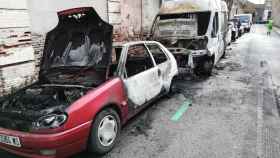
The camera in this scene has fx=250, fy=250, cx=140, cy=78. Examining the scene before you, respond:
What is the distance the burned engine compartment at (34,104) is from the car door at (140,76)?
890 millimetres

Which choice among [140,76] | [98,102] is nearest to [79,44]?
[140,76]

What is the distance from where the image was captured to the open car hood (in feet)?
12.8

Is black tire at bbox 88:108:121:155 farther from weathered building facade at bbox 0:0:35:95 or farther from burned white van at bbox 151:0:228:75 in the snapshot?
burned white van at bbox 151:0:228:75

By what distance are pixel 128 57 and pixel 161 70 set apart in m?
0.95

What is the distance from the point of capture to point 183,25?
7699mm

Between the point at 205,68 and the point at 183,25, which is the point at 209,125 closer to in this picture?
the point at 205,68

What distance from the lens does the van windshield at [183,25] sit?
761 cm

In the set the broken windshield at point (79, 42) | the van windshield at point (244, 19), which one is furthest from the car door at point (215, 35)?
the van windshield at point (244, 19)

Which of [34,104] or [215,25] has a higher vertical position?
[215,25]

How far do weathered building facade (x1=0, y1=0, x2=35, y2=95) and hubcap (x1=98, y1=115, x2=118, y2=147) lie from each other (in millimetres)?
3084

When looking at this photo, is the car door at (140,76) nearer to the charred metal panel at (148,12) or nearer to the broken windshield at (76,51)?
the broken windshield at (76,51)

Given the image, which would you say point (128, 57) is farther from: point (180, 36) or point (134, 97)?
point (180, 36)

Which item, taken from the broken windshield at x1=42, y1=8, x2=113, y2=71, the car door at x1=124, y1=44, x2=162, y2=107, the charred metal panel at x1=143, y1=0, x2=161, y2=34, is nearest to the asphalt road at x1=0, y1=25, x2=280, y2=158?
the car door at x1=124, y1=44, x2=162, y2=107

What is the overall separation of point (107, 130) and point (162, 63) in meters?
2.20
